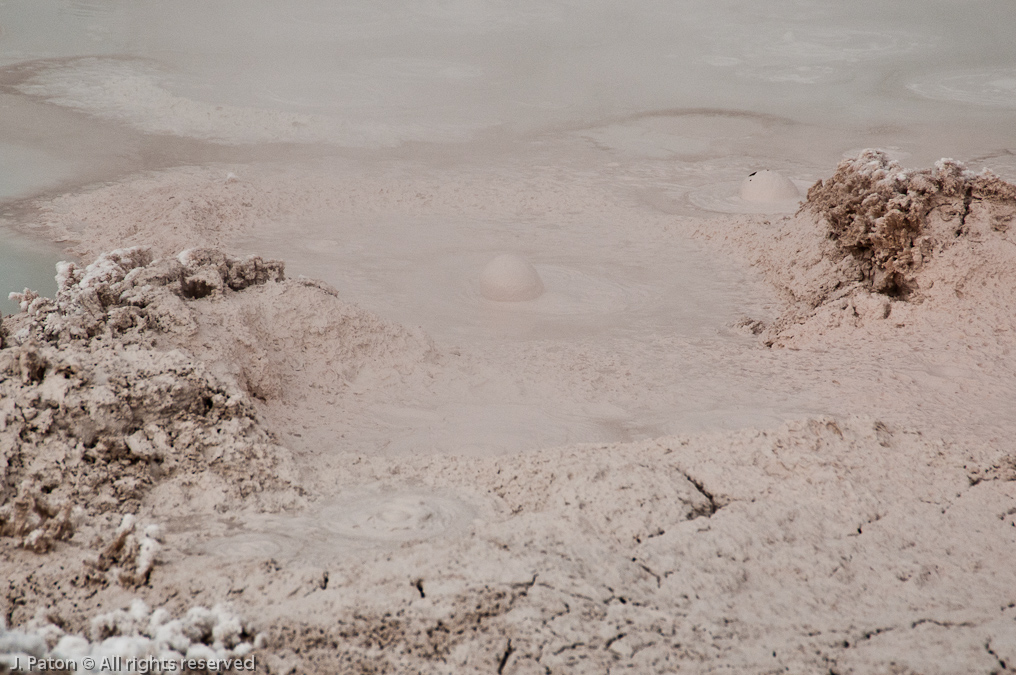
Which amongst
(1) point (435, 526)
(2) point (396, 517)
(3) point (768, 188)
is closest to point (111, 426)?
(2) point (396, 517)

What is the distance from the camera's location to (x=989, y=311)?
3996 mm

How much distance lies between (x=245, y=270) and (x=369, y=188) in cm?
322

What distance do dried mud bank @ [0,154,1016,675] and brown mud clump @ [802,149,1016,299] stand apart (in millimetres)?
770

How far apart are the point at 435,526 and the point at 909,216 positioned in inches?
136

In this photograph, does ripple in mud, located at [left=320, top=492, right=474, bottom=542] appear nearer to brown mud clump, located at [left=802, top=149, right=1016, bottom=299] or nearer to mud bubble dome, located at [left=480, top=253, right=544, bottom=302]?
mud bubble dome, located at [left=480, top=253, right=544, bottom=302]

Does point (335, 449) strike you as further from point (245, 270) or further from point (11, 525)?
point (245, 270)

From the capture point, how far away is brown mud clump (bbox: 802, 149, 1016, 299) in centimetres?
449

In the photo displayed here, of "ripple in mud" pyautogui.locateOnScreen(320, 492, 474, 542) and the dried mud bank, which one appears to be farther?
"ripple in mud" pyautogui.locateOnScreen(320, 492, 474, 542)

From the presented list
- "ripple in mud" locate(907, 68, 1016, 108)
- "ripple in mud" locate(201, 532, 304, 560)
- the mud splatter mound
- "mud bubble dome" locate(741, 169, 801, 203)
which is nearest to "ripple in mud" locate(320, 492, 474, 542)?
"ripple in mud" locate(201, 532, 304, 560)

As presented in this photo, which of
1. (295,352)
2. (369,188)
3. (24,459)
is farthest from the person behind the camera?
(369,188)

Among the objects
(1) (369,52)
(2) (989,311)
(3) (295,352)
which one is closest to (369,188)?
(3) (295,352)

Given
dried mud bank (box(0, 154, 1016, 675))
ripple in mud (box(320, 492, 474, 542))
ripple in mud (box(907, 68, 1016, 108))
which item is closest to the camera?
Result: dried mud bank (box(0, 154, 1016, 675))

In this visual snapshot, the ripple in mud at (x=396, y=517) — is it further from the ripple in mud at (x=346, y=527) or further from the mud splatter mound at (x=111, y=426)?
the mud splatter mound at (x=111, y=426)

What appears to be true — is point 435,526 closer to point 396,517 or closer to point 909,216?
point 396,517
